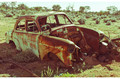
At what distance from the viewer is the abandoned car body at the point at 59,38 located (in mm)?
4410

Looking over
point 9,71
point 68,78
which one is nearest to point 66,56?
point 68,78

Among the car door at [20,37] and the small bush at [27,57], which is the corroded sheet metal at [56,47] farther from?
the car door at [20,37]

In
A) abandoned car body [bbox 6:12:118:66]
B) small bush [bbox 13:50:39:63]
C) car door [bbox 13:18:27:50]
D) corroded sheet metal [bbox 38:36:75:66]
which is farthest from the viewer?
car door [bbox 13:18:27:50]

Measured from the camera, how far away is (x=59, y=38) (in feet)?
15.1

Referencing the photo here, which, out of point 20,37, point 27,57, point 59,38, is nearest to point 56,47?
point 59,38

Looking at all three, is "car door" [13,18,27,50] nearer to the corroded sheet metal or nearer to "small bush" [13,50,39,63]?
"small bush" [13,50,39,63]

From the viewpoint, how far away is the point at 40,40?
5.05 m

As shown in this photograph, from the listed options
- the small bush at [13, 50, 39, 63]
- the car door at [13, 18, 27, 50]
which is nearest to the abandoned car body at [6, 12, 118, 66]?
the car door at [13, 18, 27, 50]

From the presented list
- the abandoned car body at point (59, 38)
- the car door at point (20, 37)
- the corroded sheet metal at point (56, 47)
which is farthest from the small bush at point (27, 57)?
the corroded sheet metal at point (56, 47)

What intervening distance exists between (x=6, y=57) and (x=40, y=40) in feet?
7.29

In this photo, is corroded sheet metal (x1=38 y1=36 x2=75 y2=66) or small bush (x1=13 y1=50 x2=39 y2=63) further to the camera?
small bush (x1=13 y1=50 x2=39 y2=63)

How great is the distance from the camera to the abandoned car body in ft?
14.5

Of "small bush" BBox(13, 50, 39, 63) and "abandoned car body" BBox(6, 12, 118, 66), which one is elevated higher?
"abandoned car body" BBox(6, 12, 118, 66)

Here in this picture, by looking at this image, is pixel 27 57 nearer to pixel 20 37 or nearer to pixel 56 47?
pixel 20 37
